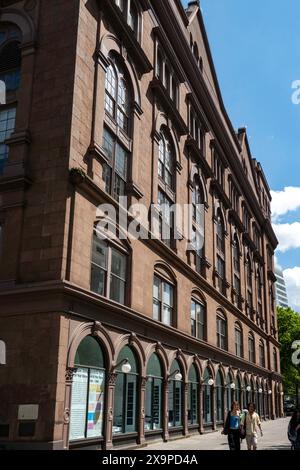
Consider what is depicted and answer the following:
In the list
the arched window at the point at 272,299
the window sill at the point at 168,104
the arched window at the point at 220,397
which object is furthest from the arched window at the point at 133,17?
the arched window at the point at 272,299

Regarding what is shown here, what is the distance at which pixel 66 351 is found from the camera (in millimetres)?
16562

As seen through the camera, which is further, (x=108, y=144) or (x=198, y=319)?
(x=198, y=319)

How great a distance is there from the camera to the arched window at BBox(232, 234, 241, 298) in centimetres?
4488

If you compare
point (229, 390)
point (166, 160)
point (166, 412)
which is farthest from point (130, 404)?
point (229, 390)

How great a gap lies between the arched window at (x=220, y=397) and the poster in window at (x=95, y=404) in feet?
57.4

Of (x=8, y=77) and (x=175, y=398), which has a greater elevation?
(x=8, y=77)

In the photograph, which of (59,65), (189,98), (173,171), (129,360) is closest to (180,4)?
(189,98)

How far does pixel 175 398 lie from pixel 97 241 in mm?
11131

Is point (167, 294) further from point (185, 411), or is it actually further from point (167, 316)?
point (185, 411)

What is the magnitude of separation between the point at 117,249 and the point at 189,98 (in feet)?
54.8

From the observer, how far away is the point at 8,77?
2120 centimetres

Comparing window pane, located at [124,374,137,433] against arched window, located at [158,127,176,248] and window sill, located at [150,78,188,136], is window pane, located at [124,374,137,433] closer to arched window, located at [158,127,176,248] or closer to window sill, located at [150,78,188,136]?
arched window, located at [158,127,176,248]

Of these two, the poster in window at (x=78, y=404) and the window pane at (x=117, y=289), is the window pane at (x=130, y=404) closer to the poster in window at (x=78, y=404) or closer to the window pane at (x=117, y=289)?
the window pane at (x=117, y=289)
